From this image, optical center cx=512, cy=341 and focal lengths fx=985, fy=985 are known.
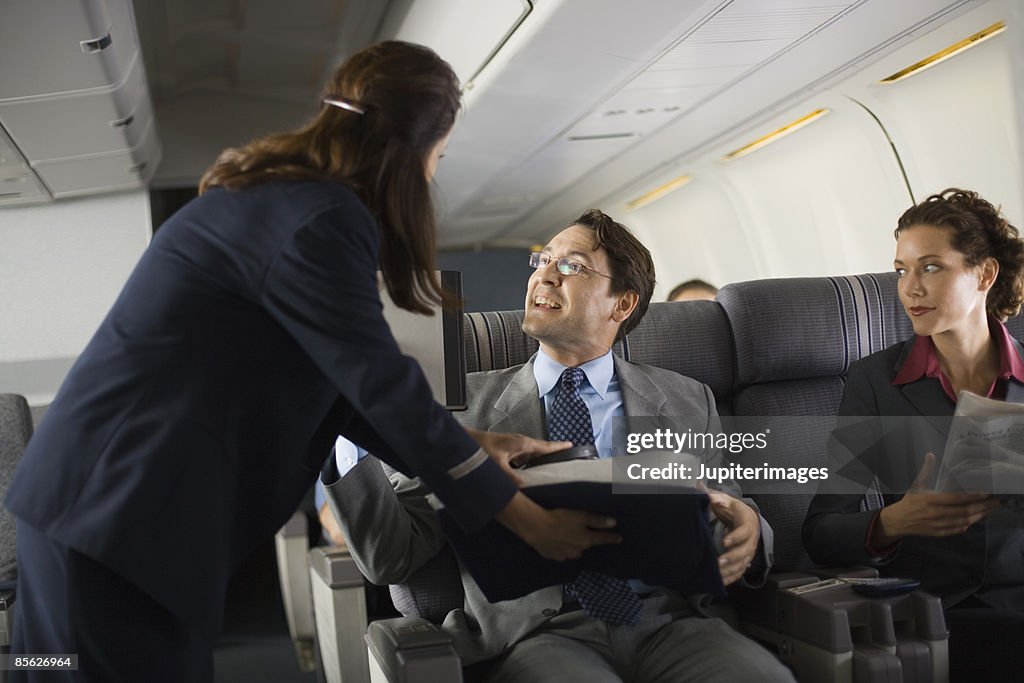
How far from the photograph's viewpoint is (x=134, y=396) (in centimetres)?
159

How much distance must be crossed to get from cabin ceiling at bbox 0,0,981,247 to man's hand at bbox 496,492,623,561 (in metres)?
1.07

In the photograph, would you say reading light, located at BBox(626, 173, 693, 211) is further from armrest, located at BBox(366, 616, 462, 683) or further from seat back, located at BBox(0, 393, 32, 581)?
armrest, located at BBox(366, 616, 462, 683)

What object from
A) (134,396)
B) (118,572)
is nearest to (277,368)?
(134,396)

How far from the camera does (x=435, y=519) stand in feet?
8.10

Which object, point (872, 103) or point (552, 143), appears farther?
point (552, 143)

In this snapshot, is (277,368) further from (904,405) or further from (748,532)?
(904,405)

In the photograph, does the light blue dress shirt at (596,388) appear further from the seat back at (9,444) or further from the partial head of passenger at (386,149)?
the seat back at (9,444)

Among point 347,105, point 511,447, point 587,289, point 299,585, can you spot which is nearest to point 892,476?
point 587,289

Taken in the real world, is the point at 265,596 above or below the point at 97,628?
below

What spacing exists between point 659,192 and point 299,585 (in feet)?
19.6

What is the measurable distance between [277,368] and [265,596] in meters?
5.59

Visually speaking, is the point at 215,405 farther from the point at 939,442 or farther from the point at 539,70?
the point at 539,70

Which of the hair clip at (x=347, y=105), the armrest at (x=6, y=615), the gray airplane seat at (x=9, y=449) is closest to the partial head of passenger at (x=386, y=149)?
the hair clip at (x=347, y=105)

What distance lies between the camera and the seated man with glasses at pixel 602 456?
A: 2217mm
